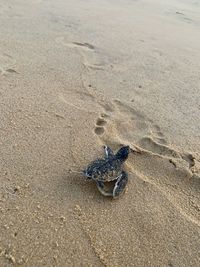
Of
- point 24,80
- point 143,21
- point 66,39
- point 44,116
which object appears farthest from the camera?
point 143,21

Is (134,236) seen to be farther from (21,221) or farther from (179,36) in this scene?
(179,36)

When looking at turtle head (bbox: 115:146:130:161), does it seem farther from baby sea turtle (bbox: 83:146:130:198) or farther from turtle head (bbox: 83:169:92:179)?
turtle head (bbox: 83:169:92:179)

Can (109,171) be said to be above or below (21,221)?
above

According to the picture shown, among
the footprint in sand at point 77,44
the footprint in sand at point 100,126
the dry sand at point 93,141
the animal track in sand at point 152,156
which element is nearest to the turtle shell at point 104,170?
the dry sand at point 93,141

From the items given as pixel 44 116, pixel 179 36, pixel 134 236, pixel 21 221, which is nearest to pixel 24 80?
pixel 44 116

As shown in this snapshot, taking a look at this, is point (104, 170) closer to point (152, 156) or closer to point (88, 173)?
point (88, 173)

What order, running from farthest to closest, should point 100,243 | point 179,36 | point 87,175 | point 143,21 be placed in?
1. point 143,21
2. point 179,36
3. point 87,175
4. point 100,243

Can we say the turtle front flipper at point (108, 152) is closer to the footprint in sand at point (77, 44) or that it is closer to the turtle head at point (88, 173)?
the turtle head at point (88, 173)

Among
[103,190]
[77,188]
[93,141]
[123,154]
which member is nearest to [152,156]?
[123,154]
